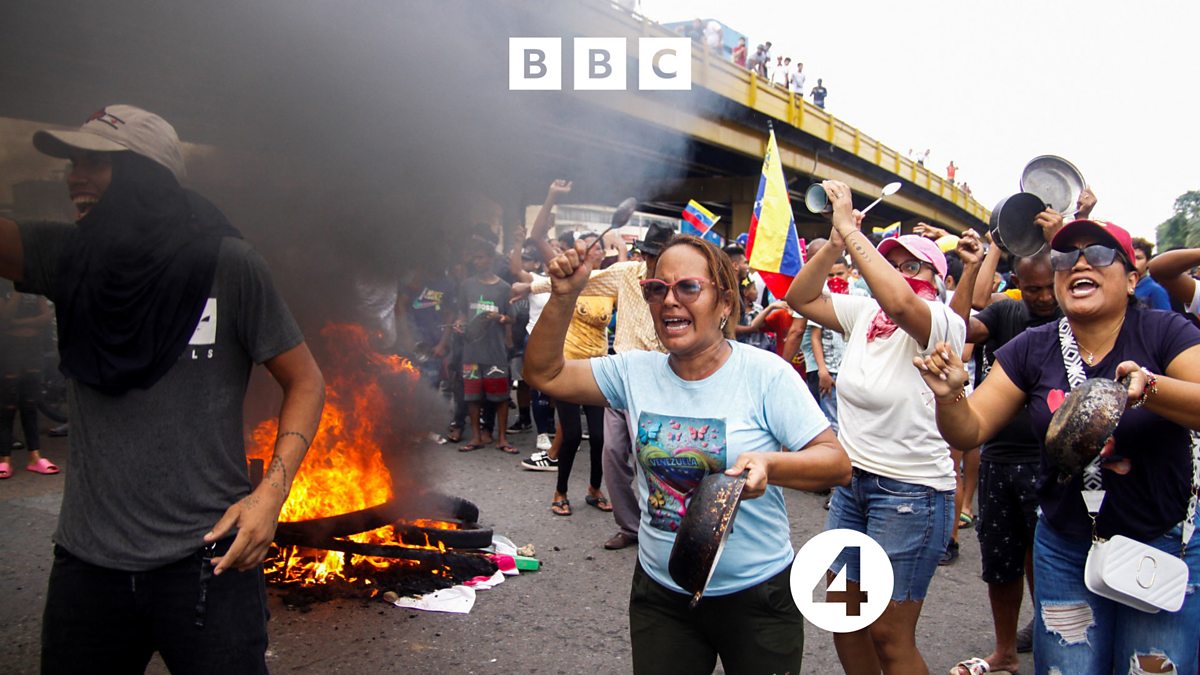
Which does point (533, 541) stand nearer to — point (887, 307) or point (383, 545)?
point (383, 545)

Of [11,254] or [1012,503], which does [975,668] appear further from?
[11,254]

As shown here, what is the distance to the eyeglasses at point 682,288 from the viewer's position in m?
2.06

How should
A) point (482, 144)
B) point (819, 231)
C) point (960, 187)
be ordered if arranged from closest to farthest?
point (482, 144)
point (819, 231)
point (960, 187)

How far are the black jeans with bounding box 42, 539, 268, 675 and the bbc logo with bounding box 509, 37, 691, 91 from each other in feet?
16.9

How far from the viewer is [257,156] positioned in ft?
15.8

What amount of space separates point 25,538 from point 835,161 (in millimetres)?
21508

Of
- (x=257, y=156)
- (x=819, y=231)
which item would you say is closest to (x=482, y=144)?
(x=257, y=156)

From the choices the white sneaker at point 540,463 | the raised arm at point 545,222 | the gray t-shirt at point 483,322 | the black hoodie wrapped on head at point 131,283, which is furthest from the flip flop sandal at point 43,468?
the black hoodie wrapped on head at point 131,283

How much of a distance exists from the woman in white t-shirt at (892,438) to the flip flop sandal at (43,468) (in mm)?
6212

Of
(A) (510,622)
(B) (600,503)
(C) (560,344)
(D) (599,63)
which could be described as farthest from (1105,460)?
(D) (599,63)

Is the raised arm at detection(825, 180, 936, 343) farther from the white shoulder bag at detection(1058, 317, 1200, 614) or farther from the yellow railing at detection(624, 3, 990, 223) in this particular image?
the yellow railing at detection(624, 3, 990, 223)

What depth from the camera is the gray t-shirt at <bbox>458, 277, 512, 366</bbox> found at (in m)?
7.56

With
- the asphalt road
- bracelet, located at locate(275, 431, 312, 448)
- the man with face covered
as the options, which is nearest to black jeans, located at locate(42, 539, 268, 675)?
the man with face covered

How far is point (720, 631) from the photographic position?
2.01 m
